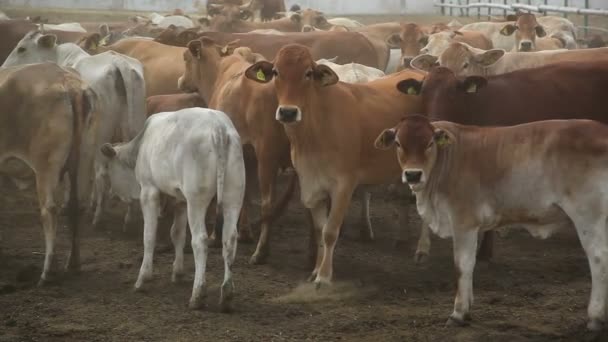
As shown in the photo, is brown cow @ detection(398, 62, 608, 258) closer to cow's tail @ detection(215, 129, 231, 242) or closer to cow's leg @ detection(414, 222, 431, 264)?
cow's leg @ detection(414, 222, 431, 264)

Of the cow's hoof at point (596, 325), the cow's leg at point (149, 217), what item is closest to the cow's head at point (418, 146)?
the cow's hoof at point (596, 325)

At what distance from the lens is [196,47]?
10711 mm

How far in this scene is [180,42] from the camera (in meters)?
13.3

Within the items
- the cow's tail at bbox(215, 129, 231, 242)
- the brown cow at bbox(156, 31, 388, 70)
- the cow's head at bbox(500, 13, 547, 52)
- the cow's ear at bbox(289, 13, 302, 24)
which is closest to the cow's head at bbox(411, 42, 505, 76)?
the brown cow at bbox(156, 31, 388, 70)

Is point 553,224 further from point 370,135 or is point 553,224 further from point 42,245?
point 42,245

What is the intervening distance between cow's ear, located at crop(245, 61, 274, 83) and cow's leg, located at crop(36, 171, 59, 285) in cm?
164

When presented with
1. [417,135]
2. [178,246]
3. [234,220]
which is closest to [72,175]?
[178,246]

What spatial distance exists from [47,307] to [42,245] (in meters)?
2.03

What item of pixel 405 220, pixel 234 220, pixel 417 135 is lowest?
pixel 405 220

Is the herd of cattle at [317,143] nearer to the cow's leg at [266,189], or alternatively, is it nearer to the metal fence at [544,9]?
the cow's leg at [266,189]

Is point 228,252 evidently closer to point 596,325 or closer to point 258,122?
point 258,122

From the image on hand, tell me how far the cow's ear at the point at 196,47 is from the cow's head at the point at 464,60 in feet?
6.52

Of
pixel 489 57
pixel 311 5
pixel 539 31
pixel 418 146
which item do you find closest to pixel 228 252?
pixel 418 146

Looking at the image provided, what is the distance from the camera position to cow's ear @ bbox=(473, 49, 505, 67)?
10527mm
